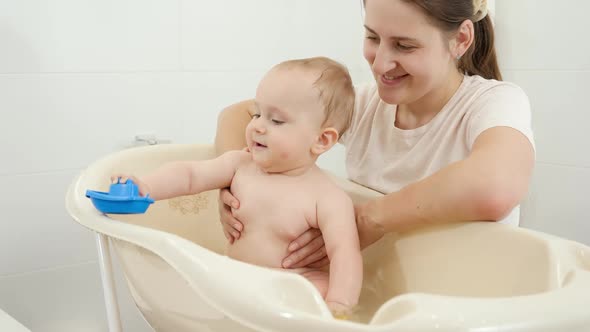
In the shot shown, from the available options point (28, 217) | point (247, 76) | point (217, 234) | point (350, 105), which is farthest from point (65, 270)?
point (350, 105)

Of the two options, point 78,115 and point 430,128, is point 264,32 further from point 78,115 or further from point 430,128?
point 430,128

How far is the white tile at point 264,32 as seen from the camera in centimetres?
171

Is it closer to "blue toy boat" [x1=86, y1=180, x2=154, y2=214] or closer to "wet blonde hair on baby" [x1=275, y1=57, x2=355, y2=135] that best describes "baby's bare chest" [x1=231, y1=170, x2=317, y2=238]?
"wet blonde hair on baby" [x1=275, y1=57, x2=355, y2=135]

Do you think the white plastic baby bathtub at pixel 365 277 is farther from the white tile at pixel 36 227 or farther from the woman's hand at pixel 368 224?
the white tile at pixel 36 227

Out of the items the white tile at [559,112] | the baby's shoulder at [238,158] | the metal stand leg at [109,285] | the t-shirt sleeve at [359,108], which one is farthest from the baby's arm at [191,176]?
the white tile at [559,112]

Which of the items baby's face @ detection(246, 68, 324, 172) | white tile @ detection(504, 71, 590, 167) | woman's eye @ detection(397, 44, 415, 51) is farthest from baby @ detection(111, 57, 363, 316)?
white tile @ detection(504, 71, 590, 167)

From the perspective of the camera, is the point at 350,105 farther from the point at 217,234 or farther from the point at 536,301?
the point at 536,301

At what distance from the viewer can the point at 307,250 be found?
3.28ft

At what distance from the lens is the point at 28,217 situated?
1501mm

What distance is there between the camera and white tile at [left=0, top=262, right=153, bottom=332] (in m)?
1.52

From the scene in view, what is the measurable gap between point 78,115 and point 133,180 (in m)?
0.70

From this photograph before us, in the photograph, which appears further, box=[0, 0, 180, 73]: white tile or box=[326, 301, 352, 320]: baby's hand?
box=[0, 0, 180, 73]: white tile

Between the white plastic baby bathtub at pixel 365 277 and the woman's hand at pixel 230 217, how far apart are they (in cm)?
16

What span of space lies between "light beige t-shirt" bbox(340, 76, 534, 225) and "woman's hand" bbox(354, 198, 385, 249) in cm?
20
